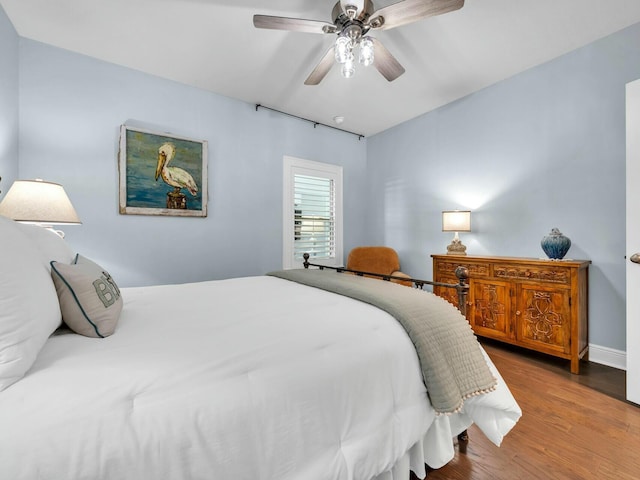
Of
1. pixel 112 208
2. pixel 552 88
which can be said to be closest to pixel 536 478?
pixel 552 88

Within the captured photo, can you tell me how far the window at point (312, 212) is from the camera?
376cm

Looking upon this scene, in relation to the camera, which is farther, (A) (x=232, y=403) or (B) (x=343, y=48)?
(B) (x=343, y=48)

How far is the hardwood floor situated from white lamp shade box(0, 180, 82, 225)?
8.41 ft

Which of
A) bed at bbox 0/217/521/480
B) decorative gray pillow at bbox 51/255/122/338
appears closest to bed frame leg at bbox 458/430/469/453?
bed at bbox 0/217/521/480

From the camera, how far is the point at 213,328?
1.10 m

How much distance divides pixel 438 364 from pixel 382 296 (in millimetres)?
399

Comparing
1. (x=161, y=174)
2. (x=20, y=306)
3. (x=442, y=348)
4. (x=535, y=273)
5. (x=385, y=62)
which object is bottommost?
(x=442, y=348)

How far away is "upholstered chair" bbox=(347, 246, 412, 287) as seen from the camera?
12.3 feet

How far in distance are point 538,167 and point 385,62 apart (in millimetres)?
Result: 1826

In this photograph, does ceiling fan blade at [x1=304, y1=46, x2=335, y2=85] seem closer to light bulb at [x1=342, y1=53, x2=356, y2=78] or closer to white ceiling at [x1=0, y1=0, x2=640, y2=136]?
light bulb at [x1=342, y1=53, x2=356, y2=78]

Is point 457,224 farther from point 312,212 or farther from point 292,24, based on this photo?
point 292,24

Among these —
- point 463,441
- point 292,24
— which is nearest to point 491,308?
point 463,441

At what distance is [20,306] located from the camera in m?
0.72

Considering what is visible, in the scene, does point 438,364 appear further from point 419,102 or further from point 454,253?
point 419,102
